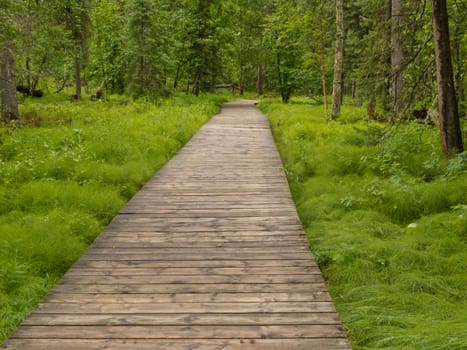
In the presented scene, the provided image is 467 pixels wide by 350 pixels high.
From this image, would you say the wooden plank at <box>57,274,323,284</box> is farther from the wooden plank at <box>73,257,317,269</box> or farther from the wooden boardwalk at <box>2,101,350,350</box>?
the wooden plank at <box>73,257,317,269</box>

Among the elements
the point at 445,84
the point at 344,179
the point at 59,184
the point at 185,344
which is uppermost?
the point at 445,84

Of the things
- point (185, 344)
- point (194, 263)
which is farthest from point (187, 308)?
point (194, 263)

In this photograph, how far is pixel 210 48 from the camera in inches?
1128

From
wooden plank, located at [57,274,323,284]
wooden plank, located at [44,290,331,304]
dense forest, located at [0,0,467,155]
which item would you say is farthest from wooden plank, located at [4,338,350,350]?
dense forest, located at [0,0,467,155]

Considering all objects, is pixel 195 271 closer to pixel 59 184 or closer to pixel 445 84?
pixel 59 184

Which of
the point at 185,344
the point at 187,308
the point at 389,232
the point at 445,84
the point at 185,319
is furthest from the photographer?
the point at 445,84

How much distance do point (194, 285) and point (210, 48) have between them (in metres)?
26.2

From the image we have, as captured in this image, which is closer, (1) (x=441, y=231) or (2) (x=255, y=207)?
(1) (x=441, y=231)

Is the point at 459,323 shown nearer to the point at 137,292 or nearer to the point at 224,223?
the point at 137,292

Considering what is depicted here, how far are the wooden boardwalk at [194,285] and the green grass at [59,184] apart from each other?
0.86ft

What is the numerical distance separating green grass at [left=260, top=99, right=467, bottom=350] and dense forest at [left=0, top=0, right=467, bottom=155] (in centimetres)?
111

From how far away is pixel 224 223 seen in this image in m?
6.25

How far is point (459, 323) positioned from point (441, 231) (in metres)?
2.54

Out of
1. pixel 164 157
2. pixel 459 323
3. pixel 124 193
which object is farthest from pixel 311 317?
pixel 164 157
